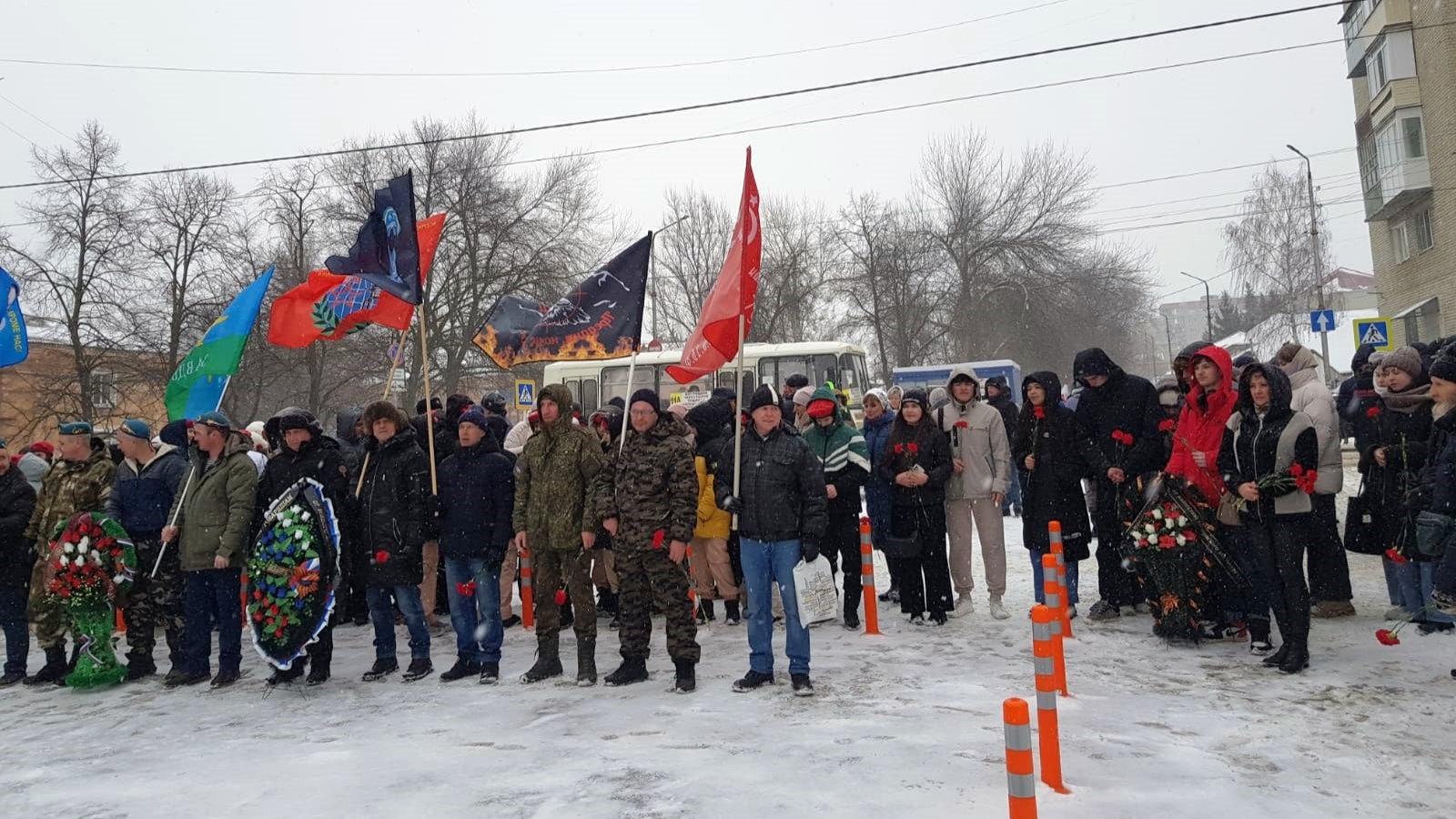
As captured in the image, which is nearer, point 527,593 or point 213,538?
point 213,538

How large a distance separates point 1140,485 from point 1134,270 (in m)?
47.8

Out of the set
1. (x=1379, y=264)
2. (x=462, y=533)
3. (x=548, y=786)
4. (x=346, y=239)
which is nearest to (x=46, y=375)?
(x=346, y=239)

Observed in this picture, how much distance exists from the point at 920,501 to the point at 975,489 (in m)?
0.60

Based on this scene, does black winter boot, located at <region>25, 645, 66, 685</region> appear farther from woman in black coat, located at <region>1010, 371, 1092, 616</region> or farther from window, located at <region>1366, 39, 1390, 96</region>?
window, located at <region>1366, 39, 1390, 96</region>

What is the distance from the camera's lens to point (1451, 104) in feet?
103

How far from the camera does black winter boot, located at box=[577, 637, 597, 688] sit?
275 inches

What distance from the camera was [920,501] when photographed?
8398mm

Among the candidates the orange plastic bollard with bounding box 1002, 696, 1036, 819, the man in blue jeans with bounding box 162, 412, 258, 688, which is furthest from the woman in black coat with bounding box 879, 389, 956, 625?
the man in blue jeans with bounding box 162, 412, 258, 688

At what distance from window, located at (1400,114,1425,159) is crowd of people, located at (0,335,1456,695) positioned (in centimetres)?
3199

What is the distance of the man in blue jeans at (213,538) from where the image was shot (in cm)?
733

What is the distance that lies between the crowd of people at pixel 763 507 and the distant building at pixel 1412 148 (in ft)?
101

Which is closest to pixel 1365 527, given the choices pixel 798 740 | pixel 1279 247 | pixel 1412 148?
pixel 798 740

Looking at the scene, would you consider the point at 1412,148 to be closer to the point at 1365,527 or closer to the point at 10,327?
the point at 1365,527

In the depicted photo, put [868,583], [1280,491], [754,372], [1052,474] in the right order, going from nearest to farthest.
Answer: [1280,491]
[868,583]
[1052,474]
[754,372]
